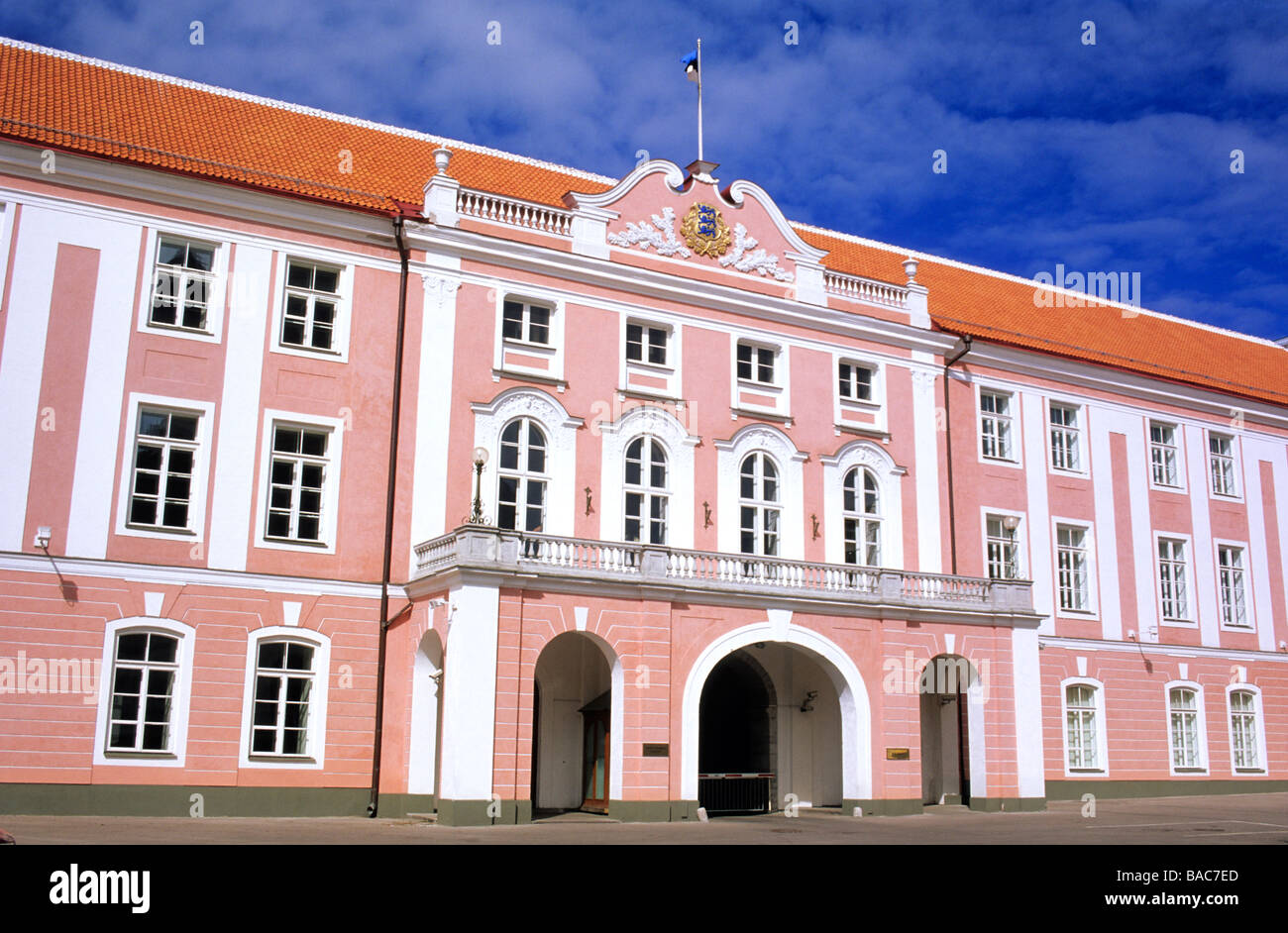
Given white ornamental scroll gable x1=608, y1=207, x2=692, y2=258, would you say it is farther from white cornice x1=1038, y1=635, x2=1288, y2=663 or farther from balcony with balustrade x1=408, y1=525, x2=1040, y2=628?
white cornice x1=1038, y1=635, x2=1288, y2=663

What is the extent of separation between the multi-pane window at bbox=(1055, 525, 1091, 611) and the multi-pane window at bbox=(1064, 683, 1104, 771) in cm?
214

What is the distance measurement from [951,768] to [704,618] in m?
9.02

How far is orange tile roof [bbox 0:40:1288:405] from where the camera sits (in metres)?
23.9

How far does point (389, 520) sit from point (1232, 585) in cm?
2451

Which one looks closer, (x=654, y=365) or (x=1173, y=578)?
(x=654, y=365)

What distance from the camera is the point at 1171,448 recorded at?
35.0m

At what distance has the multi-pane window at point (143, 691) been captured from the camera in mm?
20891

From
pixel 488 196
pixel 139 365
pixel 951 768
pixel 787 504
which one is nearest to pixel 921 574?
pixel 787 504

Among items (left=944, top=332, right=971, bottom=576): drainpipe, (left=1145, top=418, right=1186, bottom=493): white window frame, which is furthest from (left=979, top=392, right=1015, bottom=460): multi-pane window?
(left=1145, top=418, right=1186, bottom=493): white window frame

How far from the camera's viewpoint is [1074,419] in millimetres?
33438

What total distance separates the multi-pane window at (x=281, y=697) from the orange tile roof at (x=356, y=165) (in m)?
8.80

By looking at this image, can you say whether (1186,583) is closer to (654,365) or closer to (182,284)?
(654,365)

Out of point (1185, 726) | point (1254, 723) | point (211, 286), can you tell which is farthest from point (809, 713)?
point (211, 286)
